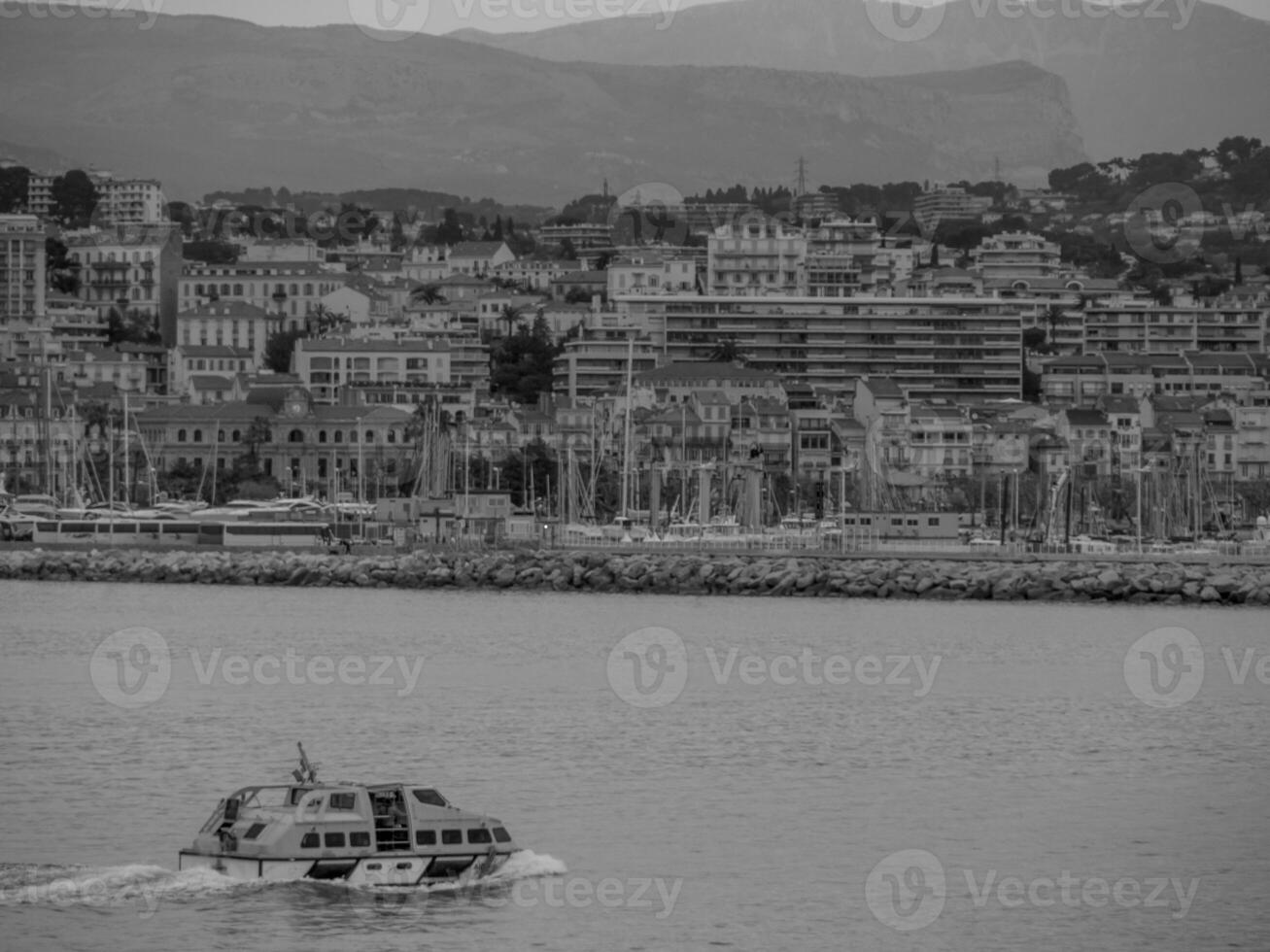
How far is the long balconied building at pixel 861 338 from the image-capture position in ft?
420

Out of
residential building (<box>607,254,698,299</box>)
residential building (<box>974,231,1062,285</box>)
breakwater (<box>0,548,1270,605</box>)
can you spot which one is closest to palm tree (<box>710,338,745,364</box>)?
residential building (<box>607,254,698,299</box>)

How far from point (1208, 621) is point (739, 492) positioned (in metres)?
38.1

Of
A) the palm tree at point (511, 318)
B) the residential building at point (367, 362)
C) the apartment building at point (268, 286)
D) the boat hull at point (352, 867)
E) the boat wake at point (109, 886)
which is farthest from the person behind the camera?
the apartment building at point (268, 286)

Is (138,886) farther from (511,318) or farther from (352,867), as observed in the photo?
(511,318)

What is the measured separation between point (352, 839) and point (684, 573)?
36.6 m

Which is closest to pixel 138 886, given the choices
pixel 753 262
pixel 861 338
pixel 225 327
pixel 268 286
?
pixel 861 338

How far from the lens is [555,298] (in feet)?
492

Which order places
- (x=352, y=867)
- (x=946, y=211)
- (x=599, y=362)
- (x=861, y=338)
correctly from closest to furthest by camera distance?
(x=352, y=867) < (x=599, y=362) < (x=861, y=338) < (x=946, y=211)

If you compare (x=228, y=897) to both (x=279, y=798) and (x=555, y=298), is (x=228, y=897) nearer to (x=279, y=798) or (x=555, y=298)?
(x=279, y=798)

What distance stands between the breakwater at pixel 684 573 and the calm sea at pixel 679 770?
5.83 m

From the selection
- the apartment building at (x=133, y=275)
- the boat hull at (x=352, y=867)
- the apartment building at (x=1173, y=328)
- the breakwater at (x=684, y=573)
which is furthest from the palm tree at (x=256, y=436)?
the boat hull at (x=352, y=867)

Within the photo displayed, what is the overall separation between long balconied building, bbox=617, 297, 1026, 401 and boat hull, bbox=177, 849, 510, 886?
103139 millimetres

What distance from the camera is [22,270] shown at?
15050 cm

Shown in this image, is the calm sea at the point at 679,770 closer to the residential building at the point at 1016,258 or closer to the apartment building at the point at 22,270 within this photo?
the apartment building at the point at 22,270
